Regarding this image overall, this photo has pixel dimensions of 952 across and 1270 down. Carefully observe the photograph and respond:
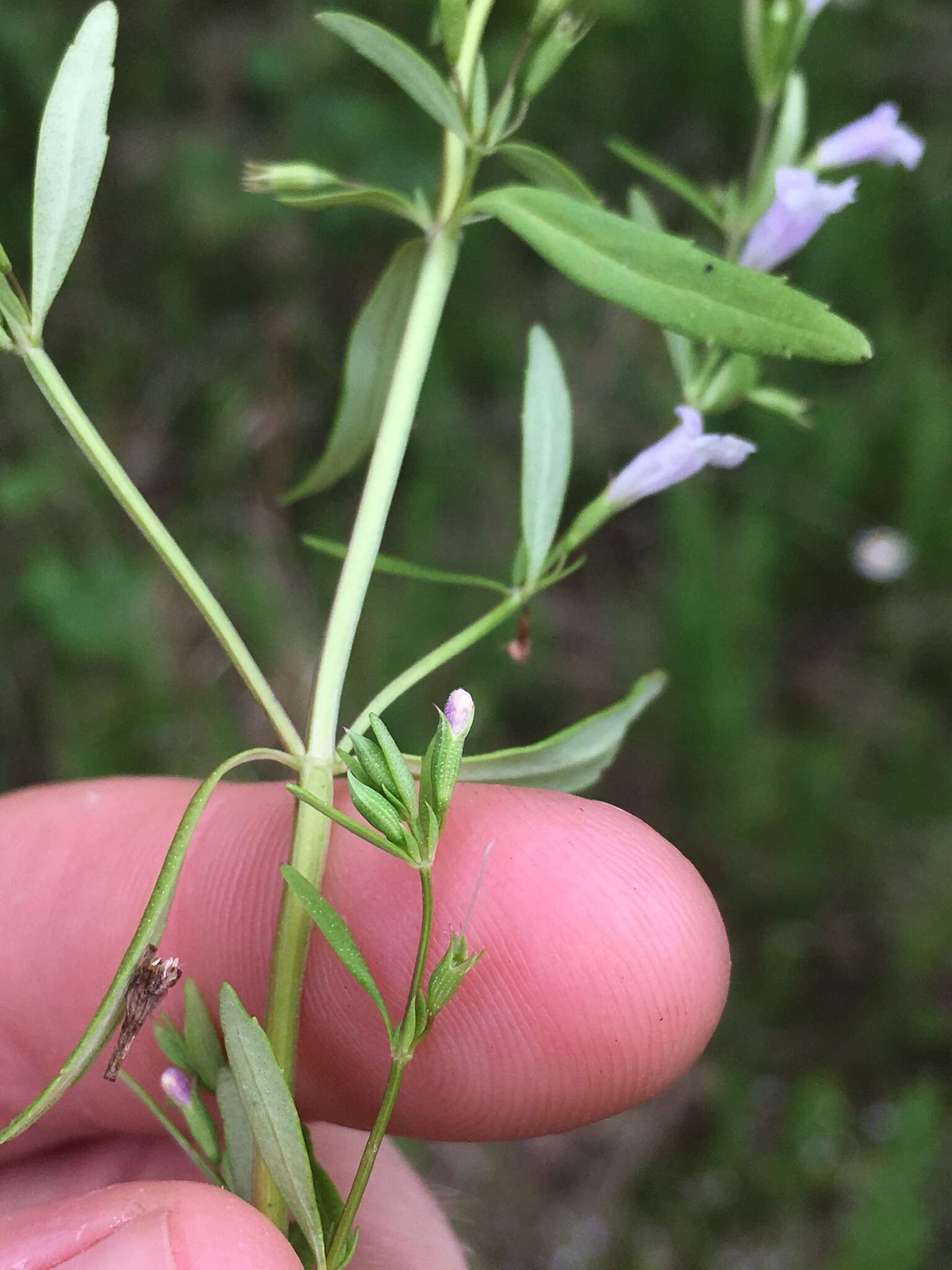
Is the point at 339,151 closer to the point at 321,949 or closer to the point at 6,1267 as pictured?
the point at 321,949

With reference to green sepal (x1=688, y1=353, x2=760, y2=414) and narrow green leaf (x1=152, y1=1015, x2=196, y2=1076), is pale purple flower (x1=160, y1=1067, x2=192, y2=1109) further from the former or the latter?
green sepal (x1=688, y1=353, x2=760, y2=414)

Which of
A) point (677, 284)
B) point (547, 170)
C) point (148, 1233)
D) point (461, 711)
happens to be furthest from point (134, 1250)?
point (547, 170)

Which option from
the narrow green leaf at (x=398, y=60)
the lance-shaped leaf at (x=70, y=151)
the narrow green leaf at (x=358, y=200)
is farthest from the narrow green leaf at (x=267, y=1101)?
the narrow green leaf at (x=398, y=60)

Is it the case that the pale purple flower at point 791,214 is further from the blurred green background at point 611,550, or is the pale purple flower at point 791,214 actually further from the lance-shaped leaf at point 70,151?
the blurred green background at point 611,550

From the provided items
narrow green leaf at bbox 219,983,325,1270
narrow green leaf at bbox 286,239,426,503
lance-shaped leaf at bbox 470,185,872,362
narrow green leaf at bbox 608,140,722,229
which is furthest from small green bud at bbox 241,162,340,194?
narrow green leaf at bbox 219,983,325,1270

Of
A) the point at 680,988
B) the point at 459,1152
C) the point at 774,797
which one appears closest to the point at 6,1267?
the point at 680,988

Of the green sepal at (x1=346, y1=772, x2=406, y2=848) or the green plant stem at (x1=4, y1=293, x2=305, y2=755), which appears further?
the green plant stem at (x1=4, y1=293, x2=305, y2=755)
